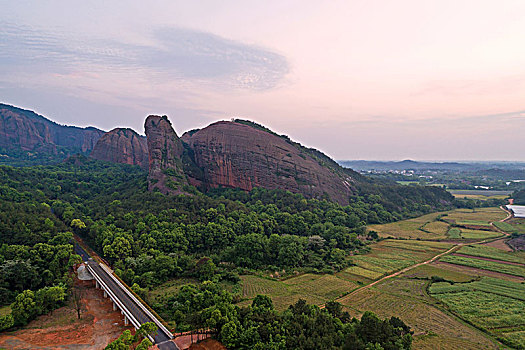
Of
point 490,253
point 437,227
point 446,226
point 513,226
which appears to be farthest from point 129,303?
point 513,226

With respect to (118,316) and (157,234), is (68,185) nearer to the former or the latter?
(157,234)

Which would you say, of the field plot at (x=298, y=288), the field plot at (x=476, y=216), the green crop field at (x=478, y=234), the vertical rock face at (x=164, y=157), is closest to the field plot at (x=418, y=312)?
the field plot at (x=298, y=288)

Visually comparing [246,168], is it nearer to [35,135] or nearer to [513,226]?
[513,226]

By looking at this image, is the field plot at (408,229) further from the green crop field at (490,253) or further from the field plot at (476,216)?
the green crop field at (490,253)

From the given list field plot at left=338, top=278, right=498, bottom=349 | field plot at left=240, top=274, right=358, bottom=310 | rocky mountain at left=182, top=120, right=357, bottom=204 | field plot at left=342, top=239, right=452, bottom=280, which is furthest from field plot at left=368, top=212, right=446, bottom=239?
field plot at left=240, top=274, right=358, bottom=310

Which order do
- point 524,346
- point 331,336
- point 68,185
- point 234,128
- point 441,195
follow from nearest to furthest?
point 331,336, point 524,346, point 68,185, point 234,128, point 441,195

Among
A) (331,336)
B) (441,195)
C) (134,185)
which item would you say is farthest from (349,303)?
(441,195)
